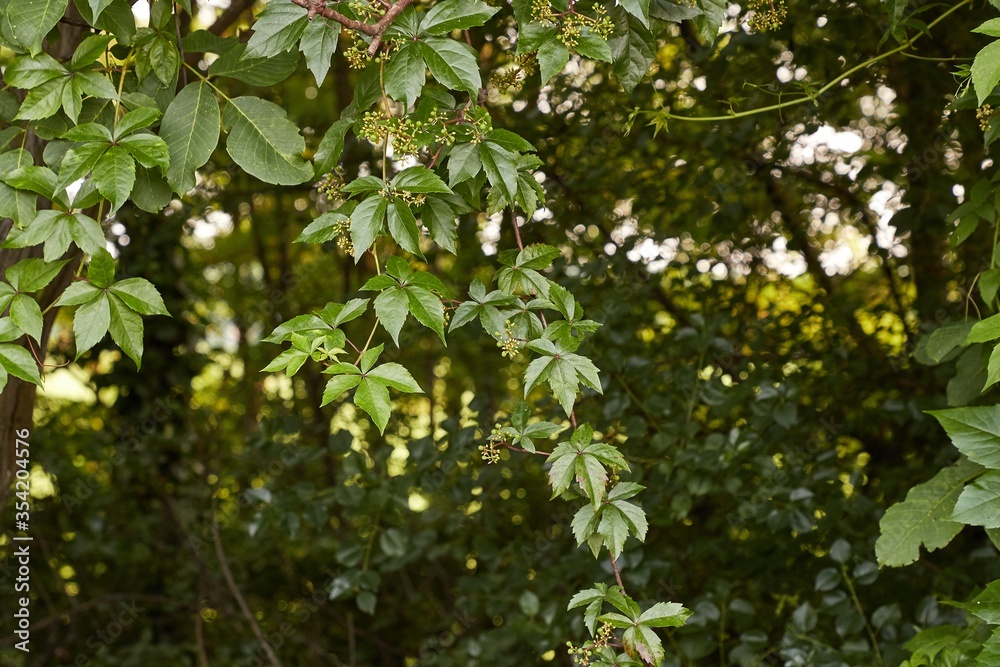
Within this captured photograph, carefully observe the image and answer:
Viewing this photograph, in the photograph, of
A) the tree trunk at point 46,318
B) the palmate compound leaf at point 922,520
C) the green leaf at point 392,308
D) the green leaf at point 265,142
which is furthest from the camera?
the tree trunk at point 46,318

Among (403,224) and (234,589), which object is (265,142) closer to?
(403,224)

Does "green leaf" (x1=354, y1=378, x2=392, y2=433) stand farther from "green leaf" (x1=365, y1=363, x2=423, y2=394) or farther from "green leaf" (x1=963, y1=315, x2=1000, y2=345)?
"green leaf" (x1=963, y1=315, x2=1000, y2=345)

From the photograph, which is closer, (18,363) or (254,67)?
(18,363)

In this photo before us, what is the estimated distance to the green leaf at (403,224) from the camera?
123 centimetres

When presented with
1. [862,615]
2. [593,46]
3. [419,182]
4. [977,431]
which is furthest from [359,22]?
[862,615]

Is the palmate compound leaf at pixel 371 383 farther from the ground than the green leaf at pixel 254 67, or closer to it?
closer to it

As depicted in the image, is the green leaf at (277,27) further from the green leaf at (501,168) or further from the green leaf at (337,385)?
the green leaf at (337,385)

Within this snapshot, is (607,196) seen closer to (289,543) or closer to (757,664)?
(757,664)

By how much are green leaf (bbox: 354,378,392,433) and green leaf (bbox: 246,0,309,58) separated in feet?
1.68

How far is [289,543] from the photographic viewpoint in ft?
13.5

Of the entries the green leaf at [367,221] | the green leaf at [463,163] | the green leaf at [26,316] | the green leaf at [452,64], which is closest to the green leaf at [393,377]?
the green leaf at [367,221]

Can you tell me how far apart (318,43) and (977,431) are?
1177 millimetres

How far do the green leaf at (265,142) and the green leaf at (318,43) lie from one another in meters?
0.21

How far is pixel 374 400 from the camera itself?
45.5 inches
